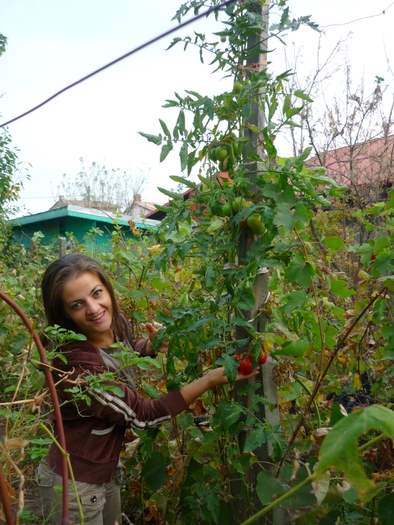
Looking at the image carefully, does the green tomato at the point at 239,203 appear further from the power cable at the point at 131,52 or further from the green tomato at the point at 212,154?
the power cable at the point at 131,52

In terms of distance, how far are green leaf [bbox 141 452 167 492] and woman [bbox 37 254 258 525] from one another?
12 cm

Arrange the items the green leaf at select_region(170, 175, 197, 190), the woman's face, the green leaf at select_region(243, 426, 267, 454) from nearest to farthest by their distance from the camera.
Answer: the green leaf at select_region(243, 426, 267, 454), the green leaf at select_region(170, 175, 197, 190), the woman's face

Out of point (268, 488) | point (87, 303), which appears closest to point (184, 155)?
point (87, 303)

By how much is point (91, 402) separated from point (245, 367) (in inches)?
20.3

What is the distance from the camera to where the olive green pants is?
1671 mm

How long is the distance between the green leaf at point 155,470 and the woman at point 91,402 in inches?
4.8

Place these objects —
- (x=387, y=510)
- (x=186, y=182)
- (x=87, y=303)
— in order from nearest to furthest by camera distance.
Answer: (x=387, y=510) < (x=186, y=182) < (x=87, y=303)

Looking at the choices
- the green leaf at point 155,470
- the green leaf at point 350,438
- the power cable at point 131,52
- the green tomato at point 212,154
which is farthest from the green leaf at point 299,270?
the green leaf at point 155,470

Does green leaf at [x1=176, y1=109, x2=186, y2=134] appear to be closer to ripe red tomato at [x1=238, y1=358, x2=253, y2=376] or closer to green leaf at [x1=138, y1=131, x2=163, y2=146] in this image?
green leaf at [x1=138, y1=131, x2=163, y2=146]

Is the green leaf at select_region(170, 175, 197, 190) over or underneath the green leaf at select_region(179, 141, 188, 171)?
underneath

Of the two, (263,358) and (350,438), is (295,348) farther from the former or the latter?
(350,438)

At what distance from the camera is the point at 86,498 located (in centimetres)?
169

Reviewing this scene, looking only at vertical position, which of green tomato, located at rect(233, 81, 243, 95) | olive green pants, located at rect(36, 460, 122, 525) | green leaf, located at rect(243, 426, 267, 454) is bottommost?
olive green pants, located at rect(36, 460, 122, 525)

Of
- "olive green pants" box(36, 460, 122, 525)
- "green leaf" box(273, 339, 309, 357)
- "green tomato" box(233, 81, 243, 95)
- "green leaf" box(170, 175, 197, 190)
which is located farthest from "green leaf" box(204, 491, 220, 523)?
"green tomato" box(233, 81, 243, 95)
